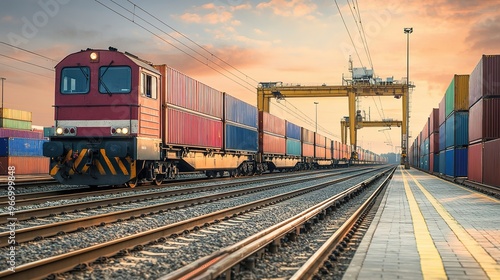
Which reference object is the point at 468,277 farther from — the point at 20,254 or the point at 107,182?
the point at 107,182

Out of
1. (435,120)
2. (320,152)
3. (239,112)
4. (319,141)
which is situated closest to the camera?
(239,112)

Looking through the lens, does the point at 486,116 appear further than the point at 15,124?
No

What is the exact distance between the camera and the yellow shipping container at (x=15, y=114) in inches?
2225

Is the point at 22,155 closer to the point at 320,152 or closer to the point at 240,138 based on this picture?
the point at 240,138

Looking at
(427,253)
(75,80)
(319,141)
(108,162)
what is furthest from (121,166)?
(319,141)

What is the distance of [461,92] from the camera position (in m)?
26.8

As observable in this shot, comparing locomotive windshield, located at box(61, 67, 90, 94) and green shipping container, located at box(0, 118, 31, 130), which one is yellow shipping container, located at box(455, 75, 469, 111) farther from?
green shipping container, located at box(0, 118, 31, 130)

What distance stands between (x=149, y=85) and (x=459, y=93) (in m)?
17.7

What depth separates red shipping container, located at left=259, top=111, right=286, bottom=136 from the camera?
3417 centimetres

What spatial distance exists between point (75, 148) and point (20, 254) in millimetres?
9407

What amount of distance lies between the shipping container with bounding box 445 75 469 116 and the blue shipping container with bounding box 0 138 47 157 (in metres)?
26.7

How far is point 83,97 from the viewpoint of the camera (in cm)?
1625

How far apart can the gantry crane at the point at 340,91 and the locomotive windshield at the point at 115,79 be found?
4245 cm

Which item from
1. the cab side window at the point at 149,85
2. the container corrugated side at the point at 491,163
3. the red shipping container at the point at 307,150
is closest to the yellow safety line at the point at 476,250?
the container corrugated side at the point at 491,163
